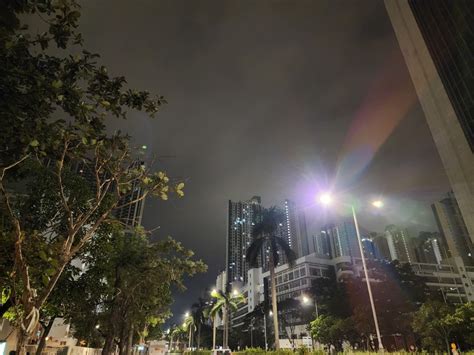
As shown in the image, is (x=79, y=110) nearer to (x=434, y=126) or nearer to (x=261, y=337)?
(x=434, y=126)

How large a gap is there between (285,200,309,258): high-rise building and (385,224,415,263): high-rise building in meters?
44.6

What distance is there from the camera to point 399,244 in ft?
570

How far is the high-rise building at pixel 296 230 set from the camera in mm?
147500

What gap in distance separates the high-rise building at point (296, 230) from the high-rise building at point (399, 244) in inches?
1755

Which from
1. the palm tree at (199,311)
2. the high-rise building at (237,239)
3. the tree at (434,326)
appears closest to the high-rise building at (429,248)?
the high-rise building at (237,239)

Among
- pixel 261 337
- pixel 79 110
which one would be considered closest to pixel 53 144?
pixel 79 110

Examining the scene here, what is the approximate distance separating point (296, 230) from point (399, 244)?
64.3 metres

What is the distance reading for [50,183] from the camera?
13.3 metres

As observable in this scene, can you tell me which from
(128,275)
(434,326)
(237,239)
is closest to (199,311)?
(434,326)

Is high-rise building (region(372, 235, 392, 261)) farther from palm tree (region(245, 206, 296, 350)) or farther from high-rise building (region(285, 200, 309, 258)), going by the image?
palm tree (region(245, 206, 296, 350))

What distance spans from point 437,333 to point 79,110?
4020 centimetres

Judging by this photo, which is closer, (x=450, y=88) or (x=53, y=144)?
(x=53, y=144)

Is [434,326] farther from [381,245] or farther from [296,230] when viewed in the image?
[381,245]

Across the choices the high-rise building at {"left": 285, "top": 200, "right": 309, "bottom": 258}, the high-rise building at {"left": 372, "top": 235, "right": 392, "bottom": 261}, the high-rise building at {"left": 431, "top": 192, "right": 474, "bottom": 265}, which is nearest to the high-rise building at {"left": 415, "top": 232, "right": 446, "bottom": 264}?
the high-rise building at {"left": 431, "top": 192, "right": 474, "bottom": 265}
